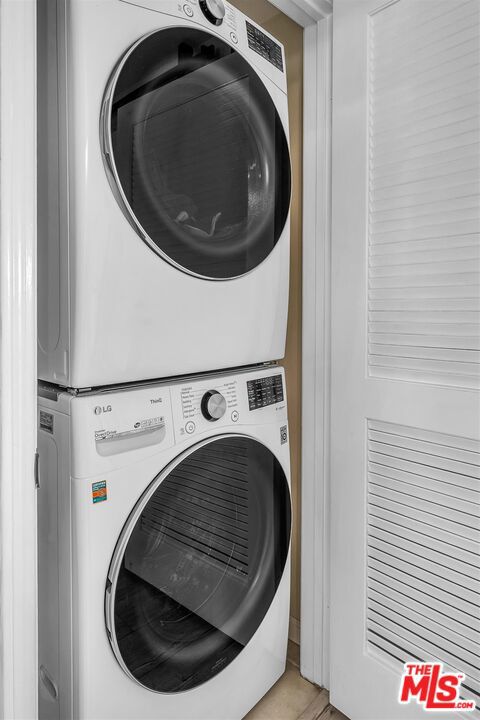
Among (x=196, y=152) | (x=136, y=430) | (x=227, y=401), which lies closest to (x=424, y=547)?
(x=227, y=401)

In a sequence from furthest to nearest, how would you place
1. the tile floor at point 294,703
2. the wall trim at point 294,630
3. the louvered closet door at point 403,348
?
the wall trim at point 294,630 → the tile floor at point 294,703 → the louvered closet door at point 403,348

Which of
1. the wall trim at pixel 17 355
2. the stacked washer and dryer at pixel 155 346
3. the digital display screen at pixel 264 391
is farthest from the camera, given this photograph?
→ the digital display screen at pixel 264 391

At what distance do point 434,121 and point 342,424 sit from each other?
80 centimetres

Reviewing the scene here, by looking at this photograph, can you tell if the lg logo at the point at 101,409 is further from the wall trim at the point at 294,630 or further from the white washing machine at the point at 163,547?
the wall trim at the point at 294,630

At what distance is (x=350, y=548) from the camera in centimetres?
137

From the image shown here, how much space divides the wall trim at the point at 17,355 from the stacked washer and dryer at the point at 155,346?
8 cm

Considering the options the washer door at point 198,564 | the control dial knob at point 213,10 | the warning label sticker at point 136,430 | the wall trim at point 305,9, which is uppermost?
the wall trim at point 305,9

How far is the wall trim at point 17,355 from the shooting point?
2.55ft

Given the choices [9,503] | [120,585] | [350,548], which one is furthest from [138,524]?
[350,548]

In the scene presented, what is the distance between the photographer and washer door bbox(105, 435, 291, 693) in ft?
3.27

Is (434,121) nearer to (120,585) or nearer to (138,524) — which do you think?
(138,524)

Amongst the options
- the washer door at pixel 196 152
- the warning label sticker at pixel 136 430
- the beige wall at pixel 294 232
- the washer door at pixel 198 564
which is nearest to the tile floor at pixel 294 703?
the beige wall at pixel 294 232

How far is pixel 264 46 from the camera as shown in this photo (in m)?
1.24

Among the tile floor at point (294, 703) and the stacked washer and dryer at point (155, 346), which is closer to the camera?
the stacked washer and dryer at point (155, 346)
